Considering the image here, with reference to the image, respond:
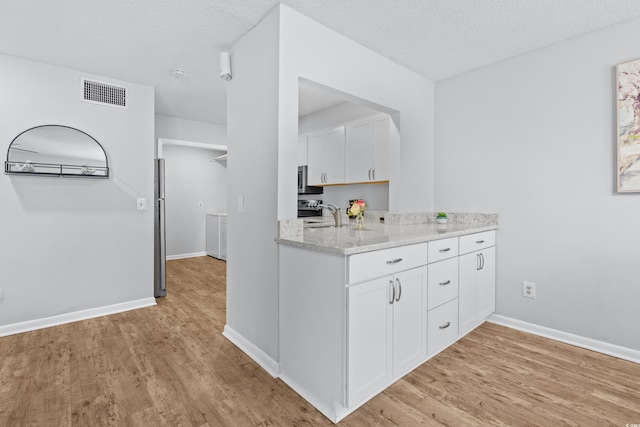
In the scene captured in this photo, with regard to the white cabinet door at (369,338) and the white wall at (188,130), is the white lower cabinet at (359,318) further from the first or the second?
the white wall at (188,130)

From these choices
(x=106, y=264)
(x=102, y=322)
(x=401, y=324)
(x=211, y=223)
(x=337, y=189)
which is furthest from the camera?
(x=211, y=223)

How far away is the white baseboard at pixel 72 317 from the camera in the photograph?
107 inches

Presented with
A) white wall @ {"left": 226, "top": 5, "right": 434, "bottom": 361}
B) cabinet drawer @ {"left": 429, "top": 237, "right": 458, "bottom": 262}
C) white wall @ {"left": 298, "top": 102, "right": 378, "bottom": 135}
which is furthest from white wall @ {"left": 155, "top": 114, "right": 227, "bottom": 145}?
cabinet drawer @ {"left": 429, "top": 237, "right": 458, "bottom": 262}

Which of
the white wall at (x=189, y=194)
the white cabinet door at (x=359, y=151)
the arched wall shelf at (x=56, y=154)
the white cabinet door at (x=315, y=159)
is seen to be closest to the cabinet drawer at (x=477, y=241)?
the white cabinet door at (x=359, y=151)

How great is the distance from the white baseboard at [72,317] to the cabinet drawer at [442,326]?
291 cm

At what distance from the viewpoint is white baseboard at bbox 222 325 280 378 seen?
205 centimetres

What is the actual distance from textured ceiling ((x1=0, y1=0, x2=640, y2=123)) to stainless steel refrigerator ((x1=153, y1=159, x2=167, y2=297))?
4.01 feet

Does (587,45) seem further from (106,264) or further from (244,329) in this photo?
(106,264)

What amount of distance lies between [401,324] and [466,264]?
98cm

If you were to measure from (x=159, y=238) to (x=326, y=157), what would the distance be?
236cm

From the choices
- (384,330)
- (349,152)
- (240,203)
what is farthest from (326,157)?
(384,330)

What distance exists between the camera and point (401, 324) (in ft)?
6.26

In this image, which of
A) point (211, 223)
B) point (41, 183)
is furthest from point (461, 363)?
point (211, 223)

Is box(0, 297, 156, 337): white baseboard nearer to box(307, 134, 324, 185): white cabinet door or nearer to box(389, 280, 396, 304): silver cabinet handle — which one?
box(307, 134, 324, 185): white cabinet door
